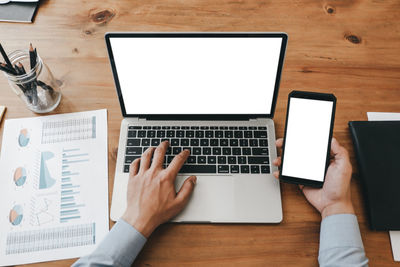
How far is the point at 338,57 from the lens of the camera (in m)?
0.93

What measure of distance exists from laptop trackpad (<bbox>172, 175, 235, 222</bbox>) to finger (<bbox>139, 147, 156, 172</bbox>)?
0.26ft

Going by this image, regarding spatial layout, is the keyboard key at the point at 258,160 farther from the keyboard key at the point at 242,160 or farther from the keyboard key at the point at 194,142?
the keyboard key at the point at 194,142

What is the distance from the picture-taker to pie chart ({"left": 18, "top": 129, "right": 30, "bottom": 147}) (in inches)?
31.6

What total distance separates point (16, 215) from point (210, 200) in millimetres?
451

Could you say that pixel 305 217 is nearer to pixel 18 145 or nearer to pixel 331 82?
pixel 331 82

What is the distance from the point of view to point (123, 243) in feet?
2.11

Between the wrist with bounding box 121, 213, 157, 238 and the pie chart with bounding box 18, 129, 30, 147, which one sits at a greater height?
the pie chart with bounding box 18, 129, 30, 147

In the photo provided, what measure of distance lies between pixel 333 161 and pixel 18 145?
2.59ft

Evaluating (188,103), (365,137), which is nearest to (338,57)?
(365,137)

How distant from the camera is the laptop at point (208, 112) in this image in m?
0.66

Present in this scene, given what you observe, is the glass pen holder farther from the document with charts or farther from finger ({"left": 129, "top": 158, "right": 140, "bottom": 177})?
finger ({"left": 129, "top": 158, "right": 140, "bottom": 177})

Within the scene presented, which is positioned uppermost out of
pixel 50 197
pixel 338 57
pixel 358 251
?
pixel 338 57

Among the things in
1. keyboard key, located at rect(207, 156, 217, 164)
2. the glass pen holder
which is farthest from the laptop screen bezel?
Result: the glass pen holder

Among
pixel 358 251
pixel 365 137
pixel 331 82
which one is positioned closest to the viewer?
pixel 358 251
